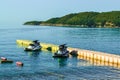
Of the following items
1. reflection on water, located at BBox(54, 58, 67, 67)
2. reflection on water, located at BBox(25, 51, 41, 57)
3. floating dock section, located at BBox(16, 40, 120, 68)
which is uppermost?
floating dock section, located at BBox(16, 40, 120, 68)

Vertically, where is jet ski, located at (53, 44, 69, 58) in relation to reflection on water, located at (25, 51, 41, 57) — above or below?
above

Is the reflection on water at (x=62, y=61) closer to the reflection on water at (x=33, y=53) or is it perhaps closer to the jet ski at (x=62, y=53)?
the jet ski at (x=62, y=53)

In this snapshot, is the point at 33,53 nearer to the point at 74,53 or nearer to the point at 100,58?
the point at 74,53

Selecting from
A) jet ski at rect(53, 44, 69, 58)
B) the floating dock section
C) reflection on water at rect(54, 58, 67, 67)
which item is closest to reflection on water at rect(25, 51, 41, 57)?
the floating dock section

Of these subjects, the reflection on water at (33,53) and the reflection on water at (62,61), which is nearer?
the reflection on water at (62,61)

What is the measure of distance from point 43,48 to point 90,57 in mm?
29579

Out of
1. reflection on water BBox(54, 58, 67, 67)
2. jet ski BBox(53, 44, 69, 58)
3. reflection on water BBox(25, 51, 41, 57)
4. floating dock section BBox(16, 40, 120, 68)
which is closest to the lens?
floating dock section BBox(16, 40, 120, 68)

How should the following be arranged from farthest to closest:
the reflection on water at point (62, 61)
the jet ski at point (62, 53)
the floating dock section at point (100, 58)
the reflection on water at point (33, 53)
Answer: the reflection on water at point (33, 53)
the jet ski at point (62, 53)
the reflection on water at point (62, 61)
the floating dock section at point (100, 58)

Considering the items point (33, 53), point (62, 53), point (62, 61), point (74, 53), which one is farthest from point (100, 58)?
point (33, 53)

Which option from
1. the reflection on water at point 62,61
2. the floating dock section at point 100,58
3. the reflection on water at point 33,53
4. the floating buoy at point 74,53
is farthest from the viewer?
the reflection on water at point 33,53

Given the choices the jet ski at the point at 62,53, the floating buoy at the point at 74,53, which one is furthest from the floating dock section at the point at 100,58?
the jet ski at the point at 62,53

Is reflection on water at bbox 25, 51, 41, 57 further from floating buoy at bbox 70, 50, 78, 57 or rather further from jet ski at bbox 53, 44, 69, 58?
jet ski at bbox 53, 44, 69, 58

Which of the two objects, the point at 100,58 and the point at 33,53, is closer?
the point at 100,58

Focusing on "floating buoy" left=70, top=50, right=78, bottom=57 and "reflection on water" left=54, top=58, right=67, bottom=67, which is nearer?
"reflection on water" left=54, top=58, right=67, bottom=67
